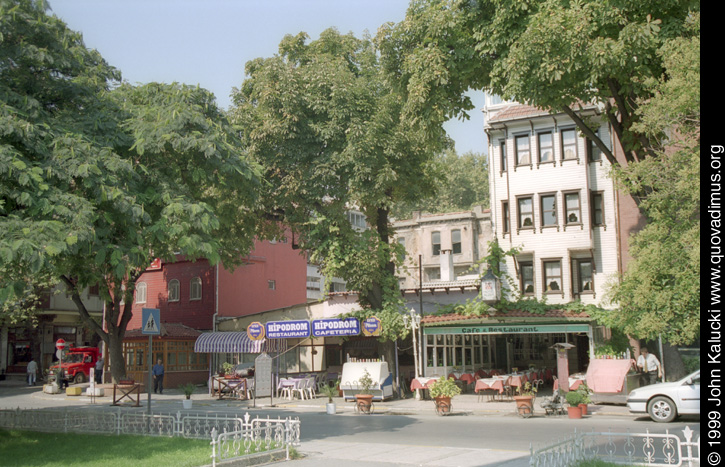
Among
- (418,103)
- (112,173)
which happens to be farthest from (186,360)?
(112,173)

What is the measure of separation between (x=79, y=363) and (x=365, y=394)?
2340 centimetres

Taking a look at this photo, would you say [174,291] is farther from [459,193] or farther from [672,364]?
[459,193]

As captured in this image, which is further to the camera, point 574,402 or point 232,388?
Answer: point 232,388

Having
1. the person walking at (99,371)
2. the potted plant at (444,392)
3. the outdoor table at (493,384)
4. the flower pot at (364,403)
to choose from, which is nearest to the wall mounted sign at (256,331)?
the flower pot at (364,403)

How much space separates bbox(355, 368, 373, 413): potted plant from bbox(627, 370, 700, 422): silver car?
29.1 ft

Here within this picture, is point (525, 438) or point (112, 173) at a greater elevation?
point (112, 173)

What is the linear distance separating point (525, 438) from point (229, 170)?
9598mm

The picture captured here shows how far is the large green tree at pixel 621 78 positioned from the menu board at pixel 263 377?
13134 mm

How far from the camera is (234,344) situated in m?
33.7

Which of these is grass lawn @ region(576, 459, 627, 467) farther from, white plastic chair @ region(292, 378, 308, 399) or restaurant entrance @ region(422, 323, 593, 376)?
white plastic chair @ region(292, 378, 308, 399)

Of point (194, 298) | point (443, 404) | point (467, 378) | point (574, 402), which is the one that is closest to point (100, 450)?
point (443, 404)

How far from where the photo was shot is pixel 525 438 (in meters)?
15.5

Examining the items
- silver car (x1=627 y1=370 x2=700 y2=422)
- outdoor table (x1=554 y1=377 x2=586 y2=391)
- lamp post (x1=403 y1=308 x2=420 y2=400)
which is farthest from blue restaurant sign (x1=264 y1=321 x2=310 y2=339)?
silver car (x1=627 y1=370 x2=700 y2=422)
